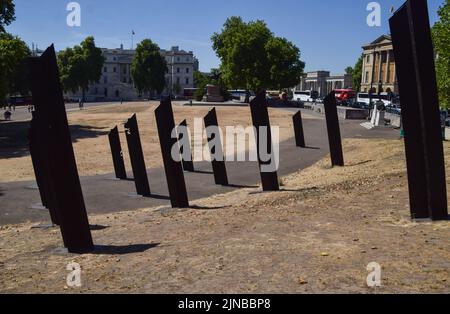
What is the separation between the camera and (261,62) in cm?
7300

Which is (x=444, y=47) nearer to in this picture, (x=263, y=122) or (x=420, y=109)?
(x=263, y=122)

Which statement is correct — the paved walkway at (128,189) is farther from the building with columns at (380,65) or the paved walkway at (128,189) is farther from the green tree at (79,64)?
the green tree at (79,64)

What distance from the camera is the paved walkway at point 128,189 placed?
44.3 feet

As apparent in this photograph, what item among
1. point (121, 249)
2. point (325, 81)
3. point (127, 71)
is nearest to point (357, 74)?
point (325, 81)

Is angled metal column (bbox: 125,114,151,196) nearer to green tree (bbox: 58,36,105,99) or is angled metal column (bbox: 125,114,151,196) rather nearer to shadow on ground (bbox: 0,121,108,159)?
shadow on ground (bbox: 0,121,108,159)

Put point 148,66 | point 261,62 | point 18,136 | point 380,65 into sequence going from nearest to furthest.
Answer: point 18,136
point 261,62
point 380,65
point 148,66

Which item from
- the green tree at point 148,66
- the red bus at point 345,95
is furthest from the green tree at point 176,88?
the red bus at point 345,95

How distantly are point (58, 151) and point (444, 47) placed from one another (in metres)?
19.5

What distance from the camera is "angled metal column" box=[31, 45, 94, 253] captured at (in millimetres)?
8195

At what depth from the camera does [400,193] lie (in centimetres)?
1143

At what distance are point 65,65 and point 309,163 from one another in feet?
297

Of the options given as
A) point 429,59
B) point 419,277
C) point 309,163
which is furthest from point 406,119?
point 309,163

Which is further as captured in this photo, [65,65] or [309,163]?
[65,65]
